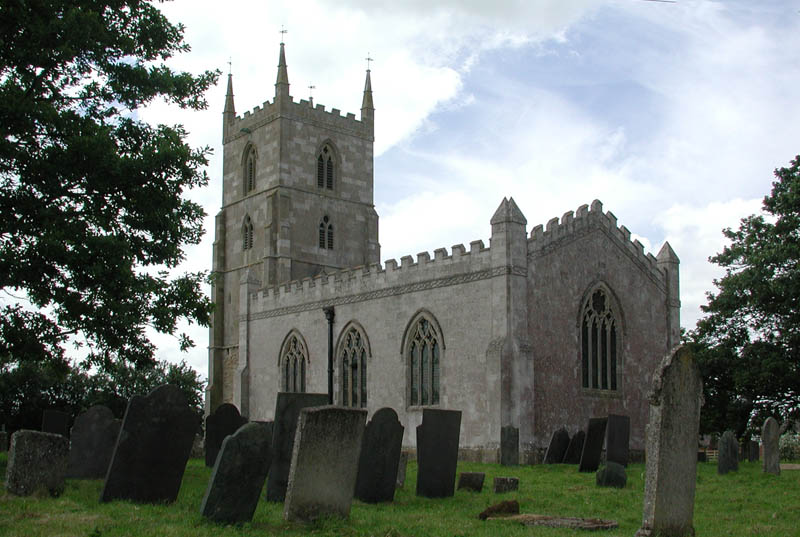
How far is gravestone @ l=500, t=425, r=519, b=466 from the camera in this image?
1094 inches

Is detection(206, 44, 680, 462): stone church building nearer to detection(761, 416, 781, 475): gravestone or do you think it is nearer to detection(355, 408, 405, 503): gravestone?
detection(761, 416, 781, 475): gravestone

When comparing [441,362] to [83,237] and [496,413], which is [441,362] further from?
[83,237]

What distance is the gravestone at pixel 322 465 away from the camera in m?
11.6

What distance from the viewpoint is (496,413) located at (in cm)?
2905

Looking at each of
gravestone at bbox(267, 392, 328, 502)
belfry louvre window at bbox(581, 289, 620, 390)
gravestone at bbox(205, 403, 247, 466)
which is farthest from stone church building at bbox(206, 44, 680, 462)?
gravestone at bbox(267, 392, 328, 502)

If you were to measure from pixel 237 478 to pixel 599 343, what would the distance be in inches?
921

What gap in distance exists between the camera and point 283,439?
46.3ft

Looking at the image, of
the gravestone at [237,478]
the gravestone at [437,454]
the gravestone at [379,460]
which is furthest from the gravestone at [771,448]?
the gravestone at [237,478]

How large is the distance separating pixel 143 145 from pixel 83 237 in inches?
105

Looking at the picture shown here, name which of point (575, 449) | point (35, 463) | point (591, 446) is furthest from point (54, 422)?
point (575, 449)

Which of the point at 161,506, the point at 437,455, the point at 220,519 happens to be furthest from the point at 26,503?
the point at 437,455

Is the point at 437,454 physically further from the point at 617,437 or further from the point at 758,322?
the point at 758,322

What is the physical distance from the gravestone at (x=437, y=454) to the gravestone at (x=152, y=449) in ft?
13.2

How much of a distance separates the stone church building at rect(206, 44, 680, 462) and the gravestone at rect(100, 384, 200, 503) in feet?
49.4
